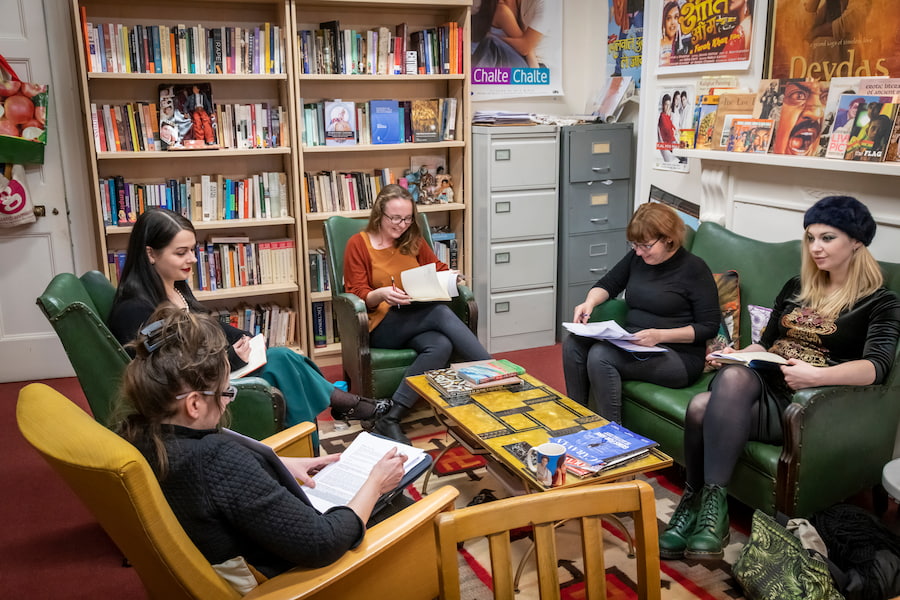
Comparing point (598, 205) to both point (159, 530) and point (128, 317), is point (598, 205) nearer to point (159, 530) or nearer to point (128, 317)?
point (128, 317)

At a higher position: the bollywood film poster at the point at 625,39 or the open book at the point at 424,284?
the bollywood film poster at the point at 625,39

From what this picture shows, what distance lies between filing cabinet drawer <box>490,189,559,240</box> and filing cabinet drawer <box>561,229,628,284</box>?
0.68ft

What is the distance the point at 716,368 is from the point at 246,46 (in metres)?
2.81

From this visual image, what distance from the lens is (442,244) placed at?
4.55 metres

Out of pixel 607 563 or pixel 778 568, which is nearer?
pixel 778 568

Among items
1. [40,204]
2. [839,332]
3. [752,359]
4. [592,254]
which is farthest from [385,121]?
[839,332]

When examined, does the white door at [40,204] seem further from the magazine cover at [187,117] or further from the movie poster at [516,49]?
the movie poster at [516,49]

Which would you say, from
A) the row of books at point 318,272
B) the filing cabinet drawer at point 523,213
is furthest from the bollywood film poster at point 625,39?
the row of books at point 318,272

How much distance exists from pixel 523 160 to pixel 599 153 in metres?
0.50

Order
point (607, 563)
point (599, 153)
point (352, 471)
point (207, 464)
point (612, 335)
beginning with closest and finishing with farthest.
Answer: point (207, 464) < point (352, 471) < point (607, 563) < point (612, 335) < point (599, 153)

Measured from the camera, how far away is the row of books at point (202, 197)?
390 centimetres

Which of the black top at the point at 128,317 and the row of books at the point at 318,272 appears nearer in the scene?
the black top at the point at 128,317

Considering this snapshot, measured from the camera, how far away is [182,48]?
150 inches

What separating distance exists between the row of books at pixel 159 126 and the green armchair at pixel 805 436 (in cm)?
237
